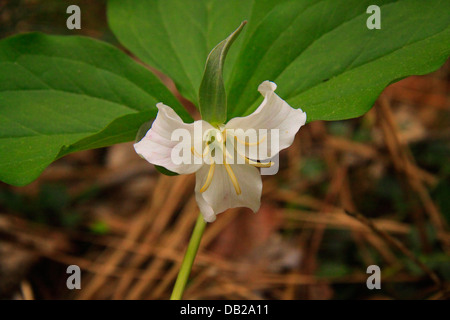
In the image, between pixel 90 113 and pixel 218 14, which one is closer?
pixel 90 113

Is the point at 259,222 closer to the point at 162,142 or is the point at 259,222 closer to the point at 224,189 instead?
the point at 224,189

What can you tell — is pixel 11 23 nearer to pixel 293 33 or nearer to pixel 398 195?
pixel 293 33

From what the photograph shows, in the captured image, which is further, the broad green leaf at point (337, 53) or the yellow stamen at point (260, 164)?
the broad green leaf at point (337, 53)

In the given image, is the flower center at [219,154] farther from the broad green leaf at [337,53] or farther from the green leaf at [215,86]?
the broad green leaf at [337,53]

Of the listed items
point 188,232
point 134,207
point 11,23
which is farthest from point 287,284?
point 11,23

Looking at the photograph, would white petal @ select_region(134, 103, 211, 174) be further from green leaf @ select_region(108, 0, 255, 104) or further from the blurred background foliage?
the blurred background foliage

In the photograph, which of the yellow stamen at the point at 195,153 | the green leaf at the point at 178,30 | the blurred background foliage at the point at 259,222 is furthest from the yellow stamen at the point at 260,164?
the blurred background foliage at the point at 259,222
